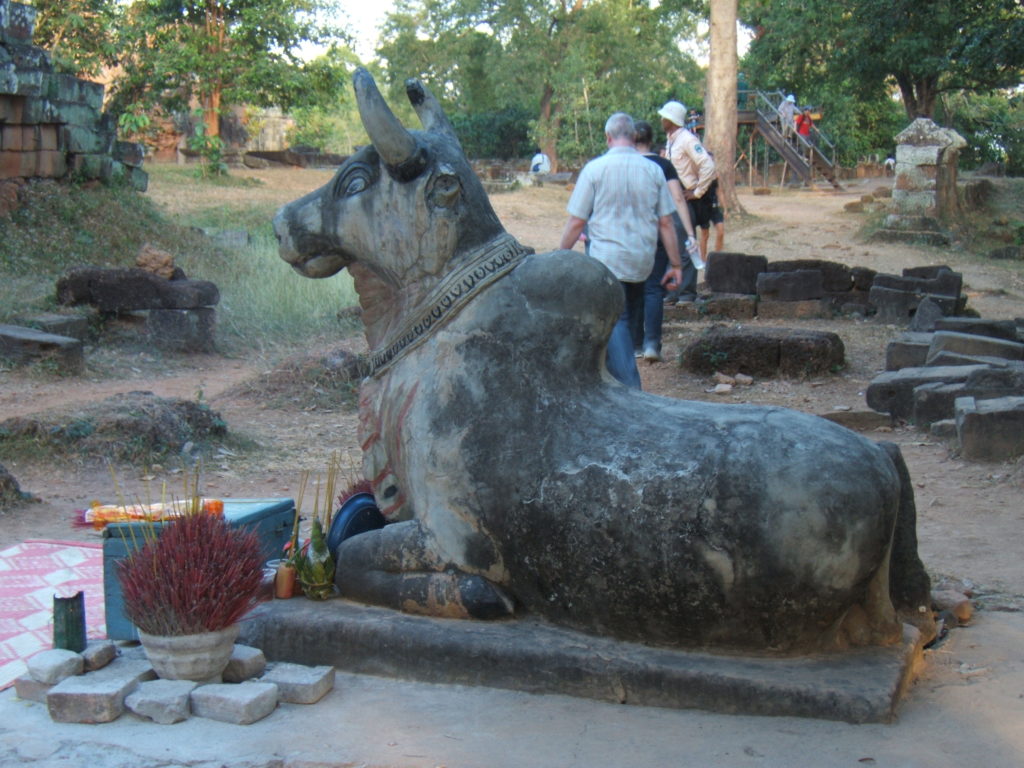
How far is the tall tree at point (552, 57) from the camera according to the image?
34000mm

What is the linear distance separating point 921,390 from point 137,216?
11.1m

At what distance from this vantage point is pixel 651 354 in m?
9.66

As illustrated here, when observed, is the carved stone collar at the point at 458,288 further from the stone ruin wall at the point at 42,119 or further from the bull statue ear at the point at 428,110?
the stone ruin wall at the point at 42,119

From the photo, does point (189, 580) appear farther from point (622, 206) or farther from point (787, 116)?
point (787, 116)

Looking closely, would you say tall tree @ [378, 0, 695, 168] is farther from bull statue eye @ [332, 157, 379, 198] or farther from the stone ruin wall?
bull statue eye @ [332, 157, 379, 198]

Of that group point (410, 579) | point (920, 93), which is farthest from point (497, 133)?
point (410, 579)

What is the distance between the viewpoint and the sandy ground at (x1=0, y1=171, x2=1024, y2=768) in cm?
284

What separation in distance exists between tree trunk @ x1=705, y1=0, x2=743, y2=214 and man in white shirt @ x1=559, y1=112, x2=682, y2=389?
12.8 meters

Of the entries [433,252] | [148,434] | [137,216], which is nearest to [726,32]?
[137,216]

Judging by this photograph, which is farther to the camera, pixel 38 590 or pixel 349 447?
pixel 349 447

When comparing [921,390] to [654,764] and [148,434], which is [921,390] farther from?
[654,764]

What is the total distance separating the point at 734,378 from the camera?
915 centimetres

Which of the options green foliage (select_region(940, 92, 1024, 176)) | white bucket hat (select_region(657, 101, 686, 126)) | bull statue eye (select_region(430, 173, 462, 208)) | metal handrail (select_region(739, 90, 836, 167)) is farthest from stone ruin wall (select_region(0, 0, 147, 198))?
green foliage (select_region(940, 92, 1024, 176))

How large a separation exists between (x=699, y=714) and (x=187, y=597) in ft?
4.64
